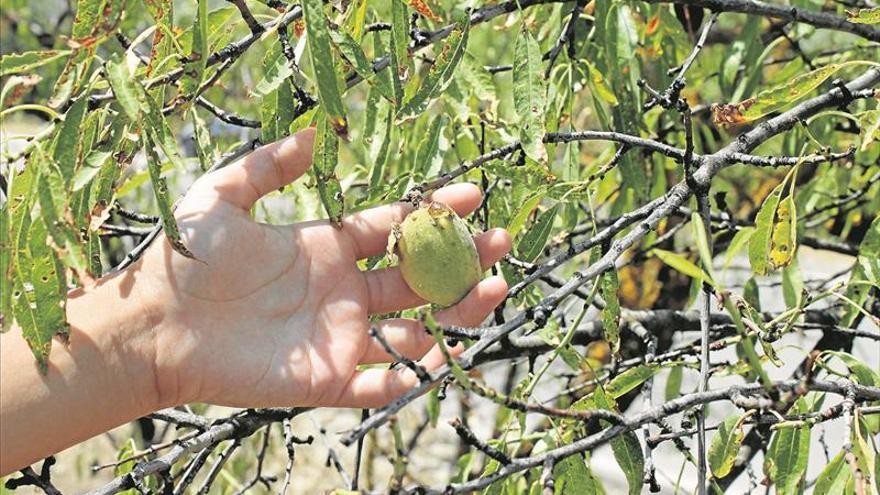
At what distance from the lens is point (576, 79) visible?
212 cm

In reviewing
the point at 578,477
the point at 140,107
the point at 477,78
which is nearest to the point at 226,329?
the point at 140,107

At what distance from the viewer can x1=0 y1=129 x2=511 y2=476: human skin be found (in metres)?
1.38

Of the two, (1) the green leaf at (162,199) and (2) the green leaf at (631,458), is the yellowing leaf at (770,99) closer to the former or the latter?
(2) the green leaf at (631,458)

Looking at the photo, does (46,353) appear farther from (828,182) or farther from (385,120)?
(828,182)

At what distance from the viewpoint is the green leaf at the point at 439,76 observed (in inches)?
57.3

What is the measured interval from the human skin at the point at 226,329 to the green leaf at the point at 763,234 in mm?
354

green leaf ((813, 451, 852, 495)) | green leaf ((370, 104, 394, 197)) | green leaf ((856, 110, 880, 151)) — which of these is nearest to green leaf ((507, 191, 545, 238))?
green leaf ((370, 104, 394, 197))

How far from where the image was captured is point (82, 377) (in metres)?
Answer: 1.38

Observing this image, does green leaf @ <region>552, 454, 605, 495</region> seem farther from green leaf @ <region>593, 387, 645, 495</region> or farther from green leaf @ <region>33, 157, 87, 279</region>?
green leaf @ <region>33, 157, 87, 279</region>

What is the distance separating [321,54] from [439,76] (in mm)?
318

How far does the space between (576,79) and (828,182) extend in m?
0.78

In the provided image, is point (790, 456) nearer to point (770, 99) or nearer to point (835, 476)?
point (835, 476)

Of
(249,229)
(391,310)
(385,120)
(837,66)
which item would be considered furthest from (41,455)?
(837,66)

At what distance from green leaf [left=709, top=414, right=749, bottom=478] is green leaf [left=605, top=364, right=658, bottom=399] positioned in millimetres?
142
